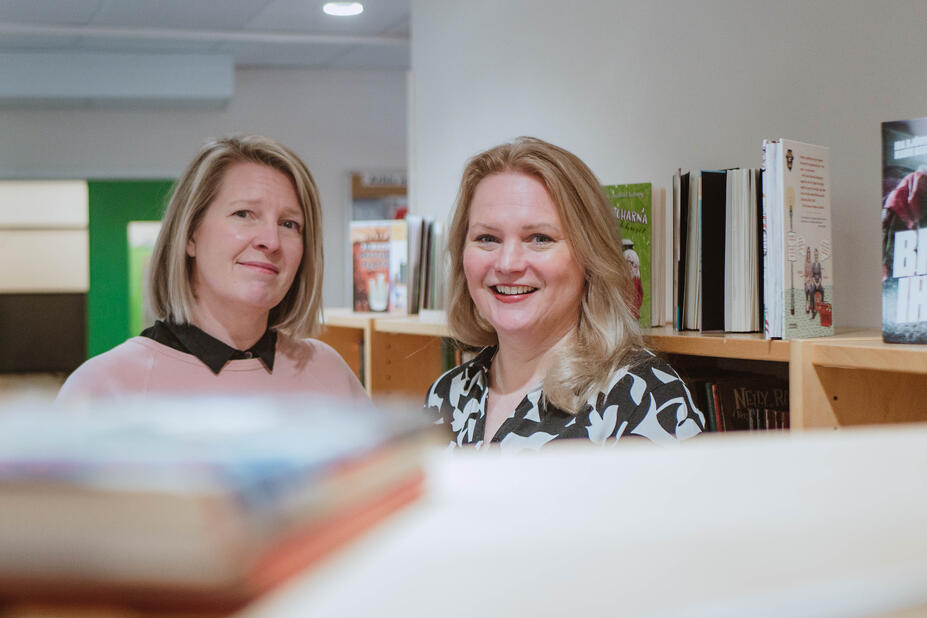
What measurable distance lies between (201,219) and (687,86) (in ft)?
4.58

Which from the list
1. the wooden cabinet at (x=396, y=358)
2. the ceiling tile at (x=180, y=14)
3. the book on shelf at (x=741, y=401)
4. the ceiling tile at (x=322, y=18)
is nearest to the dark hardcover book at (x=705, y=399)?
the book on shelf at (x=741, y=401)

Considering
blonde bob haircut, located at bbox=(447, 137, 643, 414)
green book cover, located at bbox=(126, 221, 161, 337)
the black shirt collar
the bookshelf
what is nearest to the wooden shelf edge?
the bookshelf

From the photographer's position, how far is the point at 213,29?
595 cm

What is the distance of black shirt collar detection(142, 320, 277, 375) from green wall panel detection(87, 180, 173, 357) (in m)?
5.47

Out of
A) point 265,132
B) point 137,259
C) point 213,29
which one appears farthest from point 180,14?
point 137,259

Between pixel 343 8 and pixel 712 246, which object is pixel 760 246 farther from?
pixel 343 8

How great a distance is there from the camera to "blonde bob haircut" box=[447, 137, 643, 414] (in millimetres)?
1780

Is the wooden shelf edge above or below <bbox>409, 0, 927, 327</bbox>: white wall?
below

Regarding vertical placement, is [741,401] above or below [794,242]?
below

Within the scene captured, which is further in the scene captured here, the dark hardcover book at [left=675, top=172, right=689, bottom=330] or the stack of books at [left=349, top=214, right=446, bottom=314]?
the stack of books at [left=349, top=214, right=446, bottom=314]

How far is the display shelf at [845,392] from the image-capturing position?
63.9 inches

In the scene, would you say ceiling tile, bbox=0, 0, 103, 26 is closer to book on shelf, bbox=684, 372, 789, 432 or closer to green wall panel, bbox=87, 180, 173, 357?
green wall panel, bbox=87, 180, 173, 357

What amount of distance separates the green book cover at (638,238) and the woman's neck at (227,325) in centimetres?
89

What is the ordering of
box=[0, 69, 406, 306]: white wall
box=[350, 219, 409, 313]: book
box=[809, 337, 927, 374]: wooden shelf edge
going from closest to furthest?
box=[809, 337, 927, 374]: wooden shelf edge
box=[350, 219, 409, 313]: book
box=[0, 69, 406, 306]: white wall
